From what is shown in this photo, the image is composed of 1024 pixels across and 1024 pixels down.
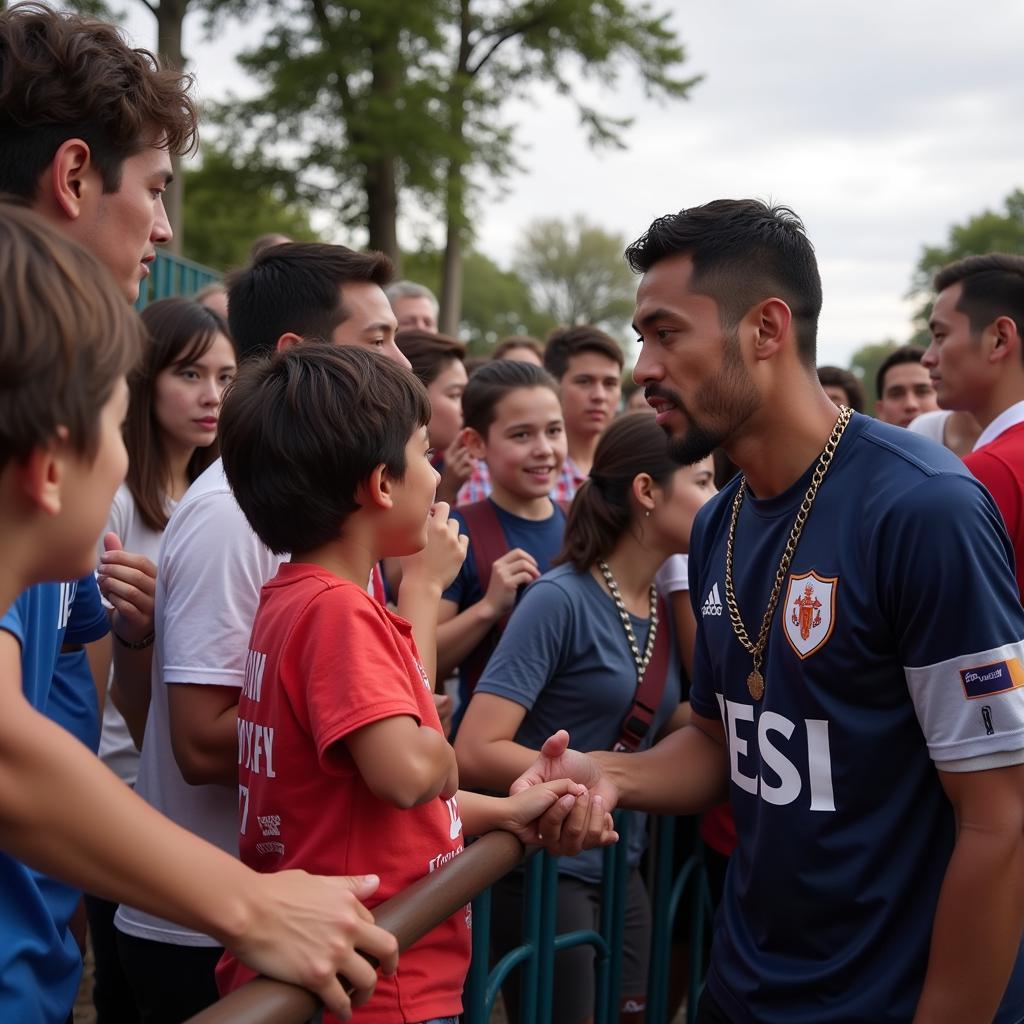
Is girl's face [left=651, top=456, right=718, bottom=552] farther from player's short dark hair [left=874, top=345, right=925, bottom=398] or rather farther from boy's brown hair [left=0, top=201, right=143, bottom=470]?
player's short dark hair [left=874, top=345, right=925, bottom=398]

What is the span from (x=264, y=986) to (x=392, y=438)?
0.96 m

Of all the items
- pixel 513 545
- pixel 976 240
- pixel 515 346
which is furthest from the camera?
pixel 976 240

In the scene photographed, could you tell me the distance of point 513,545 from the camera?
13.5 feet

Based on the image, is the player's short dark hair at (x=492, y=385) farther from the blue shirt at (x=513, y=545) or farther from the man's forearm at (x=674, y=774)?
the man's forearm at (x=674, y=774)

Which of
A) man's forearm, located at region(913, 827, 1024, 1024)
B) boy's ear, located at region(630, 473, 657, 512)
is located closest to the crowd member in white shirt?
boy's ear, located at region(630, 473, 657, 512)

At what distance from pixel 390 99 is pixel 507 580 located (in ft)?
58.7

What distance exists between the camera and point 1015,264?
4.30 m

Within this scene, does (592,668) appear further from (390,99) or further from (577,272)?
(577,272)

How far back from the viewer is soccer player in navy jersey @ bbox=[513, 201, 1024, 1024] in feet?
6.23

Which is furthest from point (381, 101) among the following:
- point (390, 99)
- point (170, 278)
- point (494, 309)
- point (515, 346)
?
point (494, 309)

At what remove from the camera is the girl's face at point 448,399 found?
4953mm

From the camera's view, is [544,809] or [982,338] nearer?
[544,809]

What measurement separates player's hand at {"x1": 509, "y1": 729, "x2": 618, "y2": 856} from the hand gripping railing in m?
0.09

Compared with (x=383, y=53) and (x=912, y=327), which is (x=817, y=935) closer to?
(x=383, y=53)
